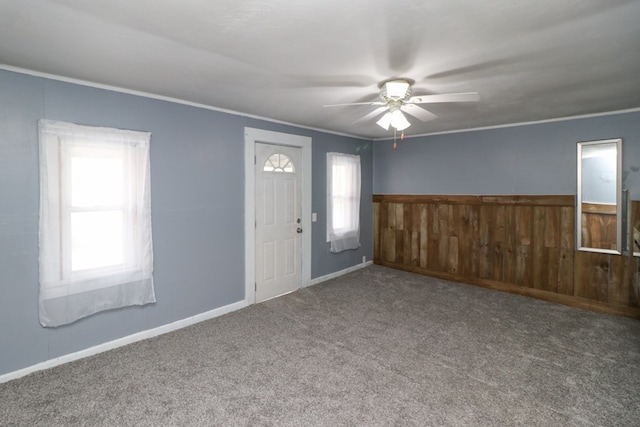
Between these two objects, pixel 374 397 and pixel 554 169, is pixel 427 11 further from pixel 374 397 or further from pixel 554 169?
pixel 554 169

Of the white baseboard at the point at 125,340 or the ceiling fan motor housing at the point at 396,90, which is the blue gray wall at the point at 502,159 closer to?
the ceiling fan motor housing at the point at 396,90

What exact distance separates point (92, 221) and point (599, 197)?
554 centimetres

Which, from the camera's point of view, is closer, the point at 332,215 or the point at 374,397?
the point at 374,397

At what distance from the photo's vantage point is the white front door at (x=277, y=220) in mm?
4191

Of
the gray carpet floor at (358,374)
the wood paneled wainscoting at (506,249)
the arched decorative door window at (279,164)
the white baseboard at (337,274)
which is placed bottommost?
the gray carpet floor at (358,374)

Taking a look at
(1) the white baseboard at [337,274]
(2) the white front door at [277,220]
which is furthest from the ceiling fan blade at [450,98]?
(1) the white baseboard at [337,274]

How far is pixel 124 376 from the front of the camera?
2.51 metres

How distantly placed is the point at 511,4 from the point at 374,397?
2486mm

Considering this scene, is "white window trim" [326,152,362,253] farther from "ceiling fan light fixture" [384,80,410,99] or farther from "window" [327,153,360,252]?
"ceiling fan light fixture" [384,80,410,99]

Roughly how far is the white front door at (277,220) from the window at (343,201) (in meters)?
0.64

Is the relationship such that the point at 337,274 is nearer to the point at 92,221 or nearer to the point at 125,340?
the point at 125,340

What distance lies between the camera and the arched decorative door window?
425cm

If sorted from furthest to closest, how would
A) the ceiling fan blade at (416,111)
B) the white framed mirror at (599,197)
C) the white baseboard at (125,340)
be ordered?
the white framed mirror at (599,197) → the ceiling fan blade at (416,111) → the white baseboard at (125,340)

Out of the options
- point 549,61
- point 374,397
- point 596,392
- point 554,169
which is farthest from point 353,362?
point 554,169
